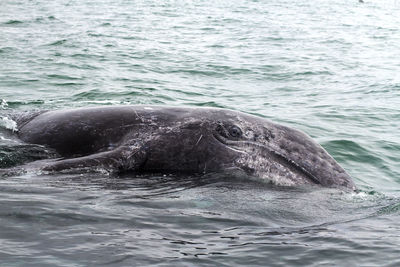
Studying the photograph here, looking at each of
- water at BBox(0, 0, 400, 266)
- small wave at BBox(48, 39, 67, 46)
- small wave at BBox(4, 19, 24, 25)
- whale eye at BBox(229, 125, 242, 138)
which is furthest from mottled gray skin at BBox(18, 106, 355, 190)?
small wave at BBox(4, 19, 24, 25)

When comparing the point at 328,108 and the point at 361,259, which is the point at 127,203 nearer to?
the point at 361,259

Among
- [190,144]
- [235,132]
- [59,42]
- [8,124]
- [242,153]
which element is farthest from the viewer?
[59,42]

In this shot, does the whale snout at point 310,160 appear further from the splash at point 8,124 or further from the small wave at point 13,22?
the small wave at point 13,22

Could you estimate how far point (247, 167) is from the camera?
25.9ft

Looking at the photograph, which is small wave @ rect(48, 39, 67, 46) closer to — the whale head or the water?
the water

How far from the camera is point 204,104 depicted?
49.2ft

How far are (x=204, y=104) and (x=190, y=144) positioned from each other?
7201 millimetres

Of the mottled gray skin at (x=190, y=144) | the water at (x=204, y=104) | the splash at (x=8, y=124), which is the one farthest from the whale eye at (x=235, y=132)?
the splash at (x=8, y=124)

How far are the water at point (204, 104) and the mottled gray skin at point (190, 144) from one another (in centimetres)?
30

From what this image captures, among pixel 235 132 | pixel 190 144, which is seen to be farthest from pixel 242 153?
pixel 190 144

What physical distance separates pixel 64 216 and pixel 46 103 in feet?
26.2

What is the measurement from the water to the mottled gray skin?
Result: 297 mm

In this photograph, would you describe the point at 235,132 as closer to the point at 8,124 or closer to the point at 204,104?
the point at 8,124

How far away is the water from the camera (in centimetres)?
545
